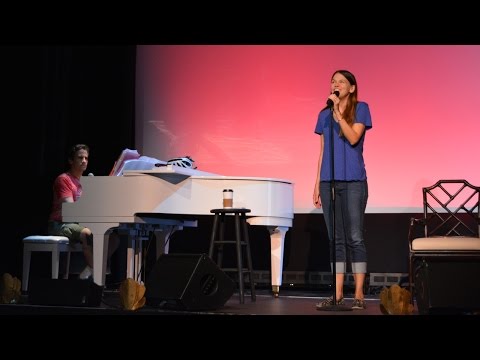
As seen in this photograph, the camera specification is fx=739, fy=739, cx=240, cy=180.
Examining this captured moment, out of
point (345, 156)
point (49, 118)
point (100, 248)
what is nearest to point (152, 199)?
point (100, 248)

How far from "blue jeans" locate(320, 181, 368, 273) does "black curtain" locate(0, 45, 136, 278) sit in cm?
285

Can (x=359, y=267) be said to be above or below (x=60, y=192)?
below

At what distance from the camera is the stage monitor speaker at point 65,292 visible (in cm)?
436

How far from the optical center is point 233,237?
6836 millimetres

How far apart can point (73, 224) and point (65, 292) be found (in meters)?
1.61

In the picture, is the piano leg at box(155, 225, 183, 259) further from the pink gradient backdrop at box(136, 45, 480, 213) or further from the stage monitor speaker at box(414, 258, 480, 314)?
the stage monitor speaker at box(414, 258, 480, 314)

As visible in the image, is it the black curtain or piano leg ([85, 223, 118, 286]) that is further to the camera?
the black curtain

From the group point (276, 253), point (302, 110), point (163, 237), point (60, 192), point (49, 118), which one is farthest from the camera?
point (302, 110)

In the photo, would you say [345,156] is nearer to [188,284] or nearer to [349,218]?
[349,218]

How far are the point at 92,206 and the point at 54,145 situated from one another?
4.67 feet

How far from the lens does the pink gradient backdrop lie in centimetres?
634

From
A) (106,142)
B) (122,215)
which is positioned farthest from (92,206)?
(106,142)

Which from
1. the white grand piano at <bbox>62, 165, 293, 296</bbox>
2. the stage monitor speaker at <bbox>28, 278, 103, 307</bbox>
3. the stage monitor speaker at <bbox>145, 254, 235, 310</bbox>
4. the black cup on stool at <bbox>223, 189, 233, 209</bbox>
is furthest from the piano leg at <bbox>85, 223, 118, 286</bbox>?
the stage monitor speaker at <bbox>145, 254, 235, 310</bbox>

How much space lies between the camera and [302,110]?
6.66 meters
